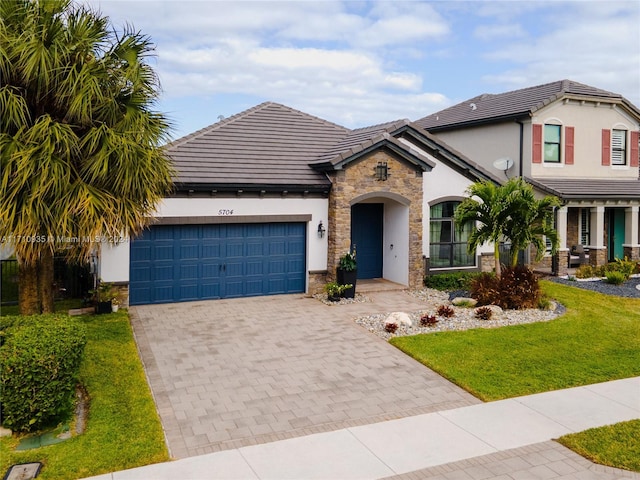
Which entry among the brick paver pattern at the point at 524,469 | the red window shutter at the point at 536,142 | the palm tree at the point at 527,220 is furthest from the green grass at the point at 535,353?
the red window shutter at the point at 536,142

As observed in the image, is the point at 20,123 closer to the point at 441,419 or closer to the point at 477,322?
the point at 441,419

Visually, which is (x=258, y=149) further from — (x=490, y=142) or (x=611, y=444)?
(x=611, y=444)

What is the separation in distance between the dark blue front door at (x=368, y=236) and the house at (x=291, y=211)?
4cm

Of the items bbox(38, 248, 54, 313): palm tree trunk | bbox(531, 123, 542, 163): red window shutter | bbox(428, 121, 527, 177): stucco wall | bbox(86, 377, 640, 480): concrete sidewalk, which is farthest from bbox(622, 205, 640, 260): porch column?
bbox(38, 248, 54, 313): palm tree trunk

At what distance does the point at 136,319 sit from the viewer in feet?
47.7

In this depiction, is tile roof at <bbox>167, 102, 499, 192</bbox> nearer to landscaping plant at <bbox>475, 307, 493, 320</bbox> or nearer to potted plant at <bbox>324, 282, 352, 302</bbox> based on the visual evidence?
potted plant at <bbox>324, 282, 352, 302</bbox>

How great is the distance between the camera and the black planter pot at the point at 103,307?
14594mm

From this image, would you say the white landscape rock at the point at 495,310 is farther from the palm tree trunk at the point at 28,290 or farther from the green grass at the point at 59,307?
the green grass at the point at 59,307

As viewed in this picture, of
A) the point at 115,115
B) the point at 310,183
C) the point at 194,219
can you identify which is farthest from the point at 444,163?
the point at 115,115

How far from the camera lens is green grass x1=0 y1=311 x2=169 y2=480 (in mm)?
7129

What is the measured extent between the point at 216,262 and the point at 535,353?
9227mm

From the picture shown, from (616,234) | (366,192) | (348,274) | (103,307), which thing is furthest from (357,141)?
(616,234)

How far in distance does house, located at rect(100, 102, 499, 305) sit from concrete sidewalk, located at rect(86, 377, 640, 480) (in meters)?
9.13

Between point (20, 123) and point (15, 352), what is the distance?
4145mm
